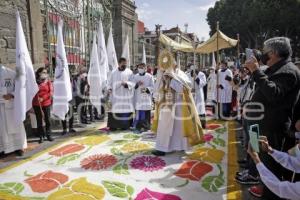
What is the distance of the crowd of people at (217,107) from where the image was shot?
3.28m

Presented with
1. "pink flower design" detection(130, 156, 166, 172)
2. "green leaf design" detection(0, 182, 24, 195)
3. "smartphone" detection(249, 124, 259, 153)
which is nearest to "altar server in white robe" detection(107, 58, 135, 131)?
"pink flower design" detection(130, 156, 166, 172)

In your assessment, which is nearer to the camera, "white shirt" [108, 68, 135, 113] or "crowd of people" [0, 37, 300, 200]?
"crowd of people" [0, 37, 300, 200]

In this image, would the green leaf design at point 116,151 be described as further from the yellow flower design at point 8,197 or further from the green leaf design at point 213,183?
the yellow flower design at point 8,197

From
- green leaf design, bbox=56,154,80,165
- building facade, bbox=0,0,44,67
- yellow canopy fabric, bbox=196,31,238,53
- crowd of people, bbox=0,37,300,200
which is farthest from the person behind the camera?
yellow canopy fabric, bbox=196,31,238,53

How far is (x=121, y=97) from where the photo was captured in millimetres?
8523

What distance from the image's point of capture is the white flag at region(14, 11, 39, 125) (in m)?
6.13

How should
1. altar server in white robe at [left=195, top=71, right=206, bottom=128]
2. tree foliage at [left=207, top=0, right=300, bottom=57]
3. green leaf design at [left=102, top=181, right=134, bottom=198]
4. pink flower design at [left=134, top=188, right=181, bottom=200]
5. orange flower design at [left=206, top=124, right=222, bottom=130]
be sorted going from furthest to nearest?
tree foliage at [left=207, top=0, right=300, bottom=57] → altar server in white robe at [left=195, top=71, right=206, bottom=128] → orange flower design at [left=206, top=124, right=222, bottom=130] → green leaf design at [left=102, top=181, right=134, bottom=198] → pink flower design at [left=134, top=188, right=181, bottom=200]

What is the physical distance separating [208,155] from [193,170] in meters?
0.92

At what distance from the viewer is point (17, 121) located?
622 cm

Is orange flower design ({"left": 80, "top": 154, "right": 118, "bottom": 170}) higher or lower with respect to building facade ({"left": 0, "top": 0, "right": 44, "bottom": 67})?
lower

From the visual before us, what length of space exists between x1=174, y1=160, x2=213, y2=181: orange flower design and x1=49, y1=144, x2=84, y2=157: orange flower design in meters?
2.42

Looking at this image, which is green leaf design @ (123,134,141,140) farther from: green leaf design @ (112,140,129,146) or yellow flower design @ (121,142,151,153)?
yellow flower design @ (121,142,151,153)

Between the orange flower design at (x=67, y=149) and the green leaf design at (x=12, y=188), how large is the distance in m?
1.52

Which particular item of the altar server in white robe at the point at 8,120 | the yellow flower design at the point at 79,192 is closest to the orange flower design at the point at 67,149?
the altar server in white robe at the point at 8,120
